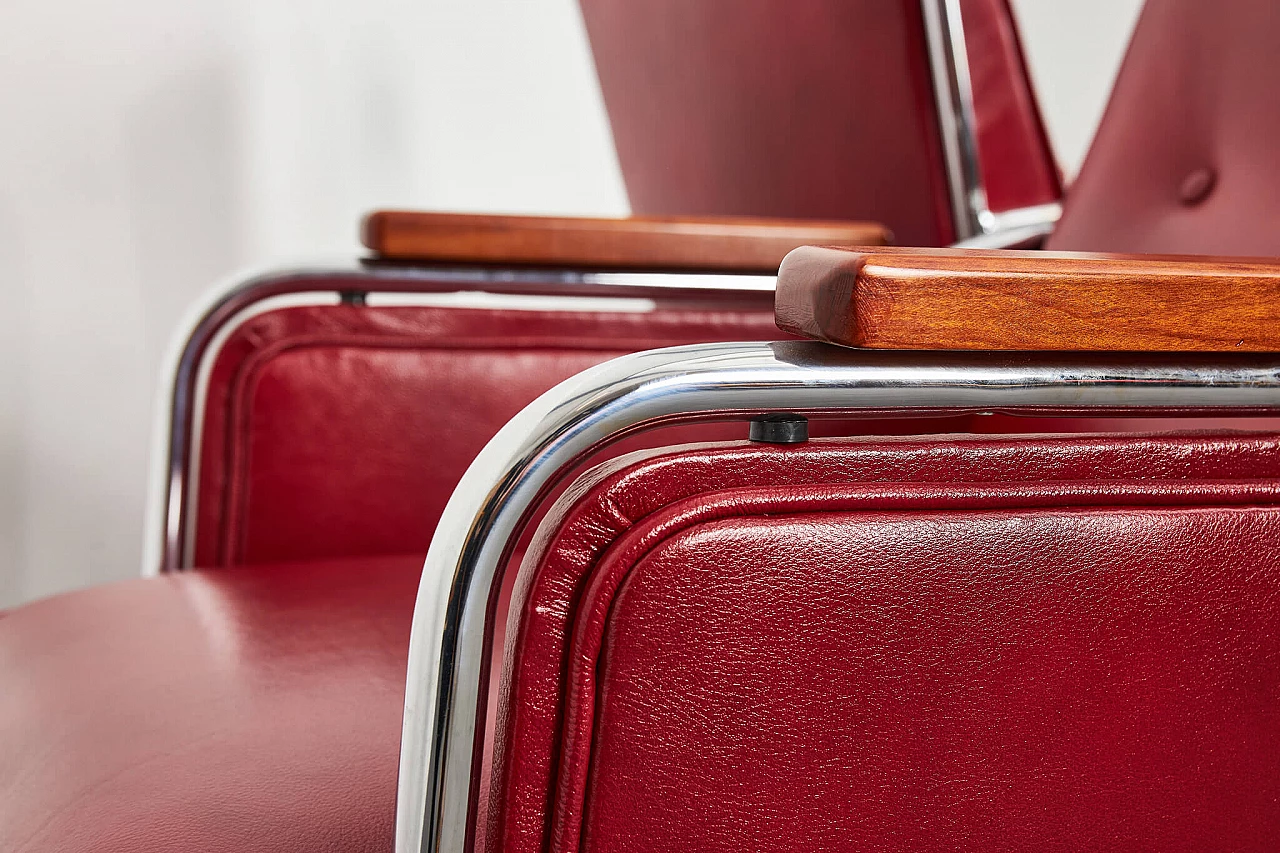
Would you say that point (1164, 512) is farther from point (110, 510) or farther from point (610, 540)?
point (110, 510)

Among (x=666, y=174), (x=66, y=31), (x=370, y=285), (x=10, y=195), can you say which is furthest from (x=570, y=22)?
(x=370, y=285)

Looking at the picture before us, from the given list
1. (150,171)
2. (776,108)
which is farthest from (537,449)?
(150,171)

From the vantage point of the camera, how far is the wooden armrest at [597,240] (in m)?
0.77

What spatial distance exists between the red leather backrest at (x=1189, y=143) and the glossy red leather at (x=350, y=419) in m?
0.39

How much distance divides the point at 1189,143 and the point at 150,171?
44.2 inches

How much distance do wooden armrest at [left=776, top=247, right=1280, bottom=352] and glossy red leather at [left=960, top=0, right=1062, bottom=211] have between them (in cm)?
67

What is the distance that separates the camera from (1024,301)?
338mm

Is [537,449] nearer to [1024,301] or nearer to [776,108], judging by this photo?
[1024,301]

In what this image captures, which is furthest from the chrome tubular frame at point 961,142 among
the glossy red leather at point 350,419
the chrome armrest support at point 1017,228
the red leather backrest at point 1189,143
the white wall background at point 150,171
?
the white wall background at point 150,171

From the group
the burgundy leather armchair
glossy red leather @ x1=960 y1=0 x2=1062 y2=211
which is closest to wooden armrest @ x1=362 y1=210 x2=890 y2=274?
glossy red leather @ x1=960 y1=0 x2=1062 y2=211

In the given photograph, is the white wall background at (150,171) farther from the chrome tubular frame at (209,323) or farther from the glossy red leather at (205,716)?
the glossy red leather at (205,716)

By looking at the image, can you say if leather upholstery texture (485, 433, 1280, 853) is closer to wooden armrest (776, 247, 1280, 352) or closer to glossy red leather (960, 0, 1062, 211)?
wooden armrest (776, 247, 1280, 352)

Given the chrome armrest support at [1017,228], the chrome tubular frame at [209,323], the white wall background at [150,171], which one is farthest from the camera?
the white wall background at [150,171]

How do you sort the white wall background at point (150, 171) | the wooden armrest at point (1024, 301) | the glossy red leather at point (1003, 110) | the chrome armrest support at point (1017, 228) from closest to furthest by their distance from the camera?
1. the wooden armrest at point (1024, 301)
2. the chrome armrest support at point (1017, 228)
3. the glossy red leather at point (1003, 110)
4. the white wall background at point (150, 171)
